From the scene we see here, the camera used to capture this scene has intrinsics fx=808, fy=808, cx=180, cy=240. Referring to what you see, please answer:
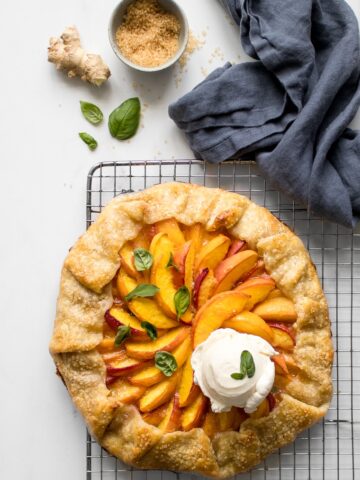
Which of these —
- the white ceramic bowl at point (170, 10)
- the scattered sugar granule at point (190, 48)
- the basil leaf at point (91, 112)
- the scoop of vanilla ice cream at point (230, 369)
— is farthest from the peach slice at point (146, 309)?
the scattered sugar granule at point (190, 48)

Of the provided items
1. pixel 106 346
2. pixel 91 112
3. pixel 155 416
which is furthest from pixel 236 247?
pixel 91 112

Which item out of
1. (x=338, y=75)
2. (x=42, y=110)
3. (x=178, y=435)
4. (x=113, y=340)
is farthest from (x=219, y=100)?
(x=178, y=435)

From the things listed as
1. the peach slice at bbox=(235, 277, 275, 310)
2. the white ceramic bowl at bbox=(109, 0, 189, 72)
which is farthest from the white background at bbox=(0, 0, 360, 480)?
the peach slice at bbox=(235, 277, 275, 310)

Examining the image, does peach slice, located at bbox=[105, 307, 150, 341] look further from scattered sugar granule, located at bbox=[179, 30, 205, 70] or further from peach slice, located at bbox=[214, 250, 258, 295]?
scattered sugar granule, located at bbox=[179, 30, 205, 70]

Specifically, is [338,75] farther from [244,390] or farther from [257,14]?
[244,390]

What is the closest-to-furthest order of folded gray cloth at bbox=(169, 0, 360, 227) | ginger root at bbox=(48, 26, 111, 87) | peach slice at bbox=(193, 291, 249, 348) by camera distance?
1. peach slice at bbox=(193, 291, 249, 348)
2. folded gray cloth at bbox=(169, 0, 360, 227)
3. ginger root at bbox=(48, 26, 111, 87)

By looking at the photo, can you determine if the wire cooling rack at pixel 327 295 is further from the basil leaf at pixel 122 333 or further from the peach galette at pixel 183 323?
the basil leaf at pixel 122 333
